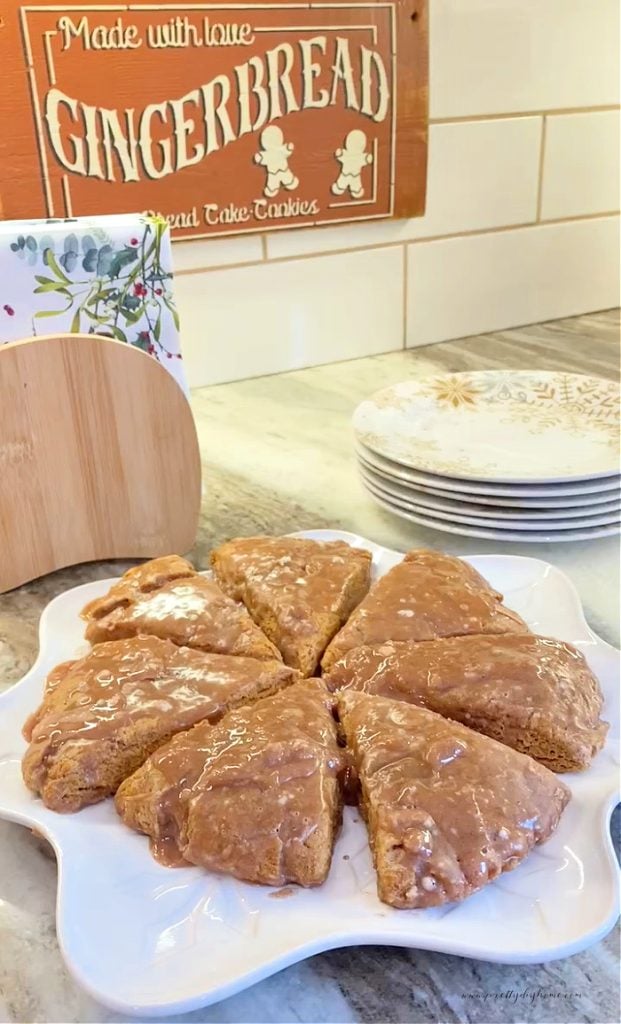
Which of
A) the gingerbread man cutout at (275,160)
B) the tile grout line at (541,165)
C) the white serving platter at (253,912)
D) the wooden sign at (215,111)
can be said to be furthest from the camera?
the tile grout line at (541,165)

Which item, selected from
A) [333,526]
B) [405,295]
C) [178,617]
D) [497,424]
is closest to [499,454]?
[497,424]

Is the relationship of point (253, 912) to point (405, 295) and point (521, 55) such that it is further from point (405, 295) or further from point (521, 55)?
point (521, 55)

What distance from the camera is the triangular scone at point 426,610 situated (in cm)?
65

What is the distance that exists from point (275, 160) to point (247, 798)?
954 millimetres

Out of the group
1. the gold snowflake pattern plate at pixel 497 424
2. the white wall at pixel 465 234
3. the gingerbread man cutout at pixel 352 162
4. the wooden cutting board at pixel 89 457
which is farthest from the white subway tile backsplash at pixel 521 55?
the wooden cutting board at pixel 89 457

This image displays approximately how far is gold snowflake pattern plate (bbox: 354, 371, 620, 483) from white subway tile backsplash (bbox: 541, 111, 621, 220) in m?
0.54

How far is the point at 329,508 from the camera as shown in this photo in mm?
966

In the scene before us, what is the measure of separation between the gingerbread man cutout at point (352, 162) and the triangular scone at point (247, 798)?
36.4 inches

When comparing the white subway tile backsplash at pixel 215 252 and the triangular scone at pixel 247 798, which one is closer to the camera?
the triangular scone at pixel 247 798

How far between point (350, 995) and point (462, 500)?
489 mm

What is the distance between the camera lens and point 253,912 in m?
0.45

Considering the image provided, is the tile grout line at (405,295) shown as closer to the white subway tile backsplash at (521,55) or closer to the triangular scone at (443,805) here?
the white subway tile backsplash at (521,55)

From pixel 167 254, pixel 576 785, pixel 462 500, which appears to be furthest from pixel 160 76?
pixel 576 785

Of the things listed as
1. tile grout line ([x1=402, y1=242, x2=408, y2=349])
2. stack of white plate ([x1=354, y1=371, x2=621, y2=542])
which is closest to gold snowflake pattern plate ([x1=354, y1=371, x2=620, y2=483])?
stack of white plate ([x1=354, y1=371, x2=621, y2=542])
